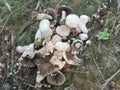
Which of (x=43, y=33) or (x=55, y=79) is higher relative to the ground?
(x=43, y=33)

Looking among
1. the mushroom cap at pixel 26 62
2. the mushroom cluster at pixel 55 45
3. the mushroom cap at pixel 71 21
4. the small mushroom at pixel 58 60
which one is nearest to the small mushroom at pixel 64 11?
the mushroom cluster at pixel 55 45

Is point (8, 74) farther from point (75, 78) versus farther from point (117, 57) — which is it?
point (117, 57)

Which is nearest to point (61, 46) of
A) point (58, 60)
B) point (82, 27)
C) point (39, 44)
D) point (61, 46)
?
point (61, 46)

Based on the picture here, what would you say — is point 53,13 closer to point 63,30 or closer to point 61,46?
point 63,30

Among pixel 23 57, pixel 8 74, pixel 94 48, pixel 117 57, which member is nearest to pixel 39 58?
pixel 23 57

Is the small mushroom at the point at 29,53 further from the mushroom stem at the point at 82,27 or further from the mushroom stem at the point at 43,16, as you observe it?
the mushroom stem at the point at 82,27
